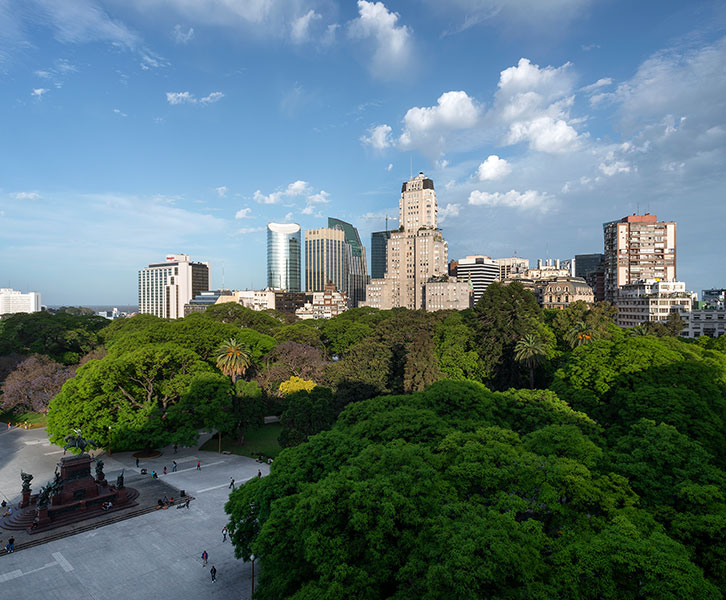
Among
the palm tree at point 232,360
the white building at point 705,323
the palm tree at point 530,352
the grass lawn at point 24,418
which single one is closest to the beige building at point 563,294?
the white building at point 705,323

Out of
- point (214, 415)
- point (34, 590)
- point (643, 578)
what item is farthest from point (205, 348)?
point (643, 578)

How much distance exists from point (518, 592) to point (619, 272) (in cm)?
12483

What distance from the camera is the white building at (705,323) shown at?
90000 mm

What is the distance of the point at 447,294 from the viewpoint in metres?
132

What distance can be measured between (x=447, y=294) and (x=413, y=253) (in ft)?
71.5

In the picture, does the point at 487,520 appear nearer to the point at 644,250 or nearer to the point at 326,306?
the point at 644,250

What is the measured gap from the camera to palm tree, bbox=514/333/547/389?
160 ft

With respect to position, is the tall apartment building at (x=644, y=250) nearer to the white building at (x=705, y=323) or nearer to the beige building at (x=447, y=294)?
the white building at (x=705, y=323)

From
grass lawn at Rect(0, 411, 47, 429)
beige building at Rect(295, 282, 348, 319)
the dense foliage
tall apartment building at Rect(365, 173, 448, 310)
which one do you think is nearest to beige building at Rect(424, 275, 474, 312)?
tall apartment building at Rect(365, 173, 448, 310)

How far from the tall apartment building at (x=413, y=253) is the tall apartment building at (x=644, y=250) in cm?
4860

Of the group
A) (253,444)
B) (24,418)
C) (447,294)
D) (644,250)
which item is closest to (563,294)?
(644,250)

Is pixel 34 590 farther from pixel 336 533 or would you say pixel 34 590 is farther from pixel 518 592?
pixel 518 592

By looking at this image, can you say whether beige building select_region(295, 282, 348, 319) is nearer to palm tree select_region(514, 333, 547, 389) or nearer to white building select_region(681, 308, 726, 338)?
white building select_region(681, 308, 726, 338)

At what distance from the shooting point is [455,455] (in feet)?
66.2
